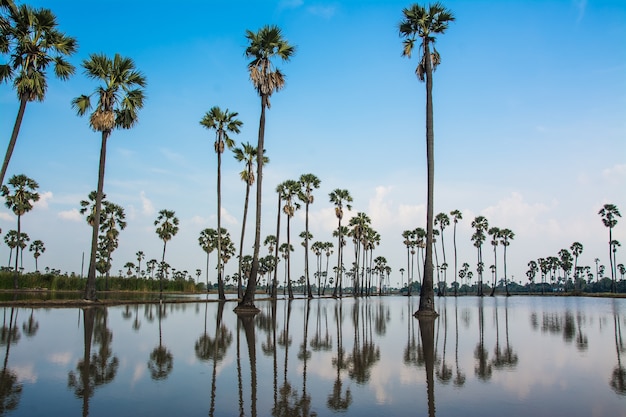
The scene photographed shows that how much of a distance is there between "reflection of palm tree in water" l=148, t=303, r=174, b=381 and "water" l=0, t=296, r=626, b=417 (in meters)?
0.02

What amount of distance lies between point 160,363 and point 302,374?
11.4 feet

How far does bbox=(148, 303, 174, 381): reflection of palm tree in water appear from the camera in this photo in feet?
28.9

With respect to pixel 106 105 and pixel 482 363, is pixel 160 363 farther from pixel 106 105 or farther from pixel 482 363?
pixel 106 105

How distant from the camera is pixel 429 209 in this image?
2553 centimetres

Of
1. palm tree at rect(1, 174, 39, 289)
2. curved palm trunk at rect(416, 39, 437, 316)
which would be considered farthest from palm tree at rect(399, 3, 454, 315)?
palm tree at rect(1, 174, 39, 289)

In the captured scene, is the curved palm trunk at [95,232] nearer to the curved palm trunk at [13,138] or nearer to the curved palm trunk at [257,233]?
the curved palm trunk at [13,138]

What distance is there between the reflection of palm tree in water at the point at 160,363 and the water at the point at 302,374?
0.08ft

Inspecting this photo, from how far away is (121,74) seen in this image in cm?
3077

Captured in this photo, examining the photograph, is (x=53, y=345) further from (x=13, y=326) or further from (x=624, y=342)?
(x=624, y=342)

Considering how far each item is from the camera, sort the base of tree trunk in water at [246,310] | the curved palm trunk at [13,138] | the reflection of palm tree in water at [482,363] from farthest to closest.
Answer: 1. the base of tree trunk in water at [246,310]
2. the curved palm trunk at [13,138]
3. the reflection of palm tree in water at [482,363]

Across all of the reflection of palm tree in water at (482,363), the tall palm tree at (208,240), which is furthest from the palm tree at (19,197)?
the reflection of palm tree in water at (482,363)

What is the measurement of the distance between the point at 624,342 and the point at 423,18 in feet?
68.4

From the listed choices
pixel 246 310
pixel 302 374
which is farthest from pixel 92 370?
pixel 246 310

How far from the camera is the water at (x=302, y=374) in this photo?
6.54 metres
